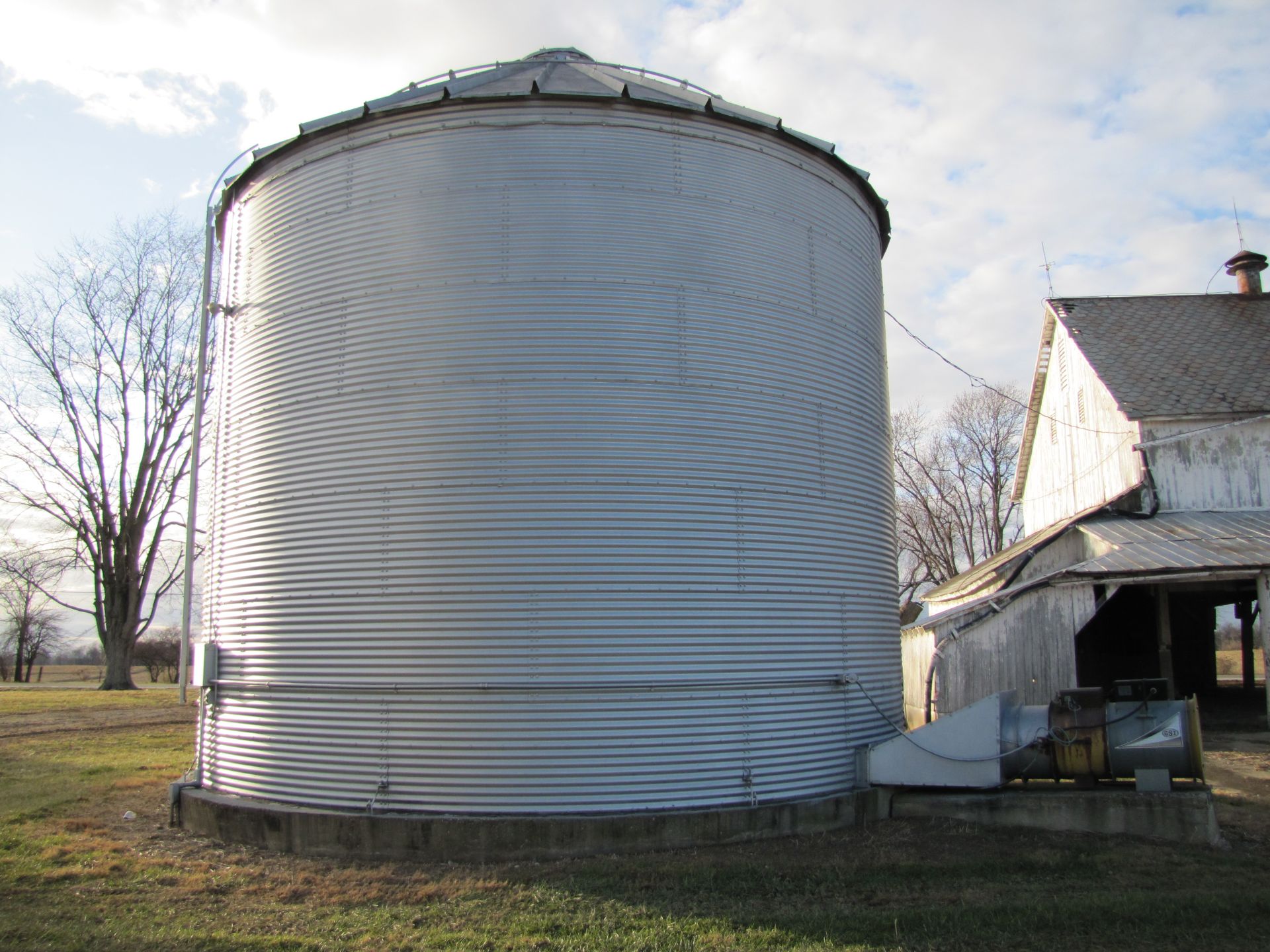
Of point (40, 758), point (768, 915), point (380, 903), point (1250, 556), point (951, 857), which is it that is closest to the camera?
point (768, 915)

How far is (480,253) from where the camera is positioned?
390 inches

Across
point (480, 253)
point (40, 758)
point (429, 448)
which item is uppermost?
point (480, 253)

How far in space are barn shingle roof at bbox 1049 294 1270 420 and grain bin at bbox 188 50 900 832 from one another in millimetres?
11046

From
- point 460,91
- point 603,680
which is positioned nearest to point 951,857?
point 603,680

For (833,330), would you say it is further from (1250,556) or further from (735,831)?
(1250,556)

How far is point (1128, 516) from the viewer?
59.7ft

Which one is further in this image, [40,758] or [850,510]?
[40,758]

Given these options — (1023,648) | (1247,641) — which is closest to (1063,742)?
(1023,648)

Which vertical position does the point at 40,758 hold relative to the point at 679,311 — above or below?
below

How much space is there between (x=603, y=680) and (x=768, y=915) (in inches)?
105

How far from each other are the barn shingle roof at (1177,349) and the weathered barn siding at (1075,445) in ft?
1.46

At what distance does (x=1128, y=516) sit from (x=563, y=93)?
13.9m

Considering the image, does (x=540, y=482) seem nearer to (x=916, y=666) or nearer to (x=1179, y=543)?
(x=1179, y=543)

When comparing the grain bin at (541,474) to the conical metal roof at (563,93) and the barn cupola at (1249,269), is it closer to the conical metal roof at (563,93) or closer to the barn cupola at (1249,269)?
the conical metal roof at (563,93)
